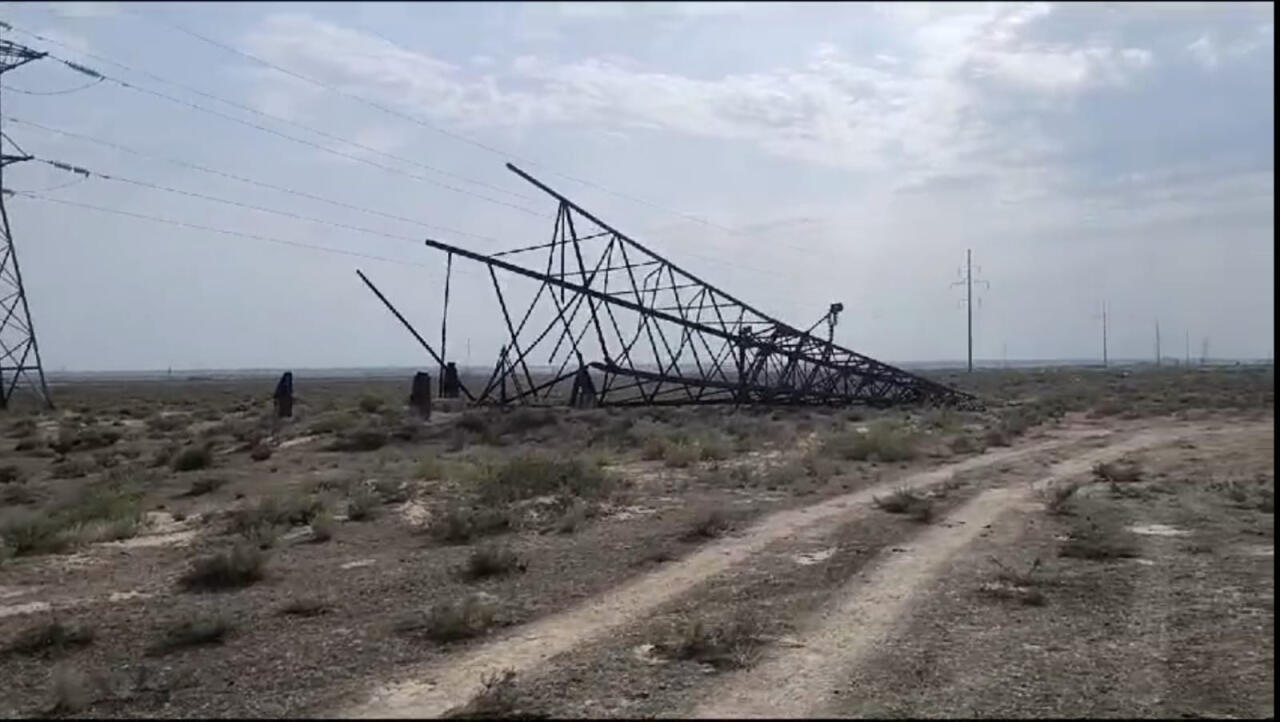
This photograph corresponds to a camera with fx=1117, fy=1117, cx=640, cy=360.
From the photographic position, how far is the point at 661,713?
27.9 feet

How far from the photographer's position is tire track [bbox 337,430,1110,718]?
895 centimetres

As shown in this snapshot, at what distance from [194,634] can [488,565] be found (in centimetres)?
415

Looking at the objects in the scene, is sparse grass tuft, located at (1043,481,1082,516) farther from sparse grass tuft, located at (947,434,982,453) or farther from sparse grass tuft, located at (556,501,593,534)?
sparse grass tuft, located at (947,434,982,453)

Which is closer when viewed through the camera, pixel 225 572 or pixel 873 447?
pixel 225 572

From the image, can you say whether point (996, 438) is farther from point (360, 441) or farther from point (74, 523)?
point (74, 523)

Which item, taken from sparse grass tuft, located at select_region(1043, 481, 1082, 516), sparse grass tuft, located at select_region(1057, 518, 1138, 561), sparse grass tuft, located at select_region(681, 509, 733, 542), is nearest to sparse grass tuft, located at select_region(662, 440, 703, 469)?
sparse grass tuft, located at select_region(1043, 481, 1082, 516)

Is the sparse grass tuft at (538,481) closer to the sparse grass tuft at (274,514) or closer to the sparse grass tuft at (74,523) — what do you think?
the sparse grass tuft at (274,514)

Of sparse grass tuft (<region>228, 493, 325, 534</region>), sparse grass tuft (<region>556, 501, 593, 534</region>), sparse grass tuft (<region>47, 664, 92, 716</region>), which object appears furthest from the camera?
sparse grass tuft (<region>228, 493, 325, 534</region>)

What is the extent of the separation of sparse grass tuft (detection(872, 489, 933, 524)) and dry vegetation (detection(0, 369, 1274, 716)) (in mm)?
60

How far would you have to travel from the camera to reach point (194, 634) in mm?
11359

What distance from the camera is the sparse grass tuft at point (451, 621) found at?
11.1m

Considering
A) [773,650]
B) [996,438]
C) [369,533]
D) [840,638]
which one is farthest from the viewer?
[996,438]

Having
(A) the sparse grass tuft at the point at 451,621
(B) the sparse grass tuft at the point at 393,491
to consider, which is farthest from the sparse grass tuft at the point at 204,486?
(A) the sparse grass tuft at the point at 451,621

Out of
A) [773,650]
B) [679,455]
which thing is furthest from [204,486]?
[773,650]
